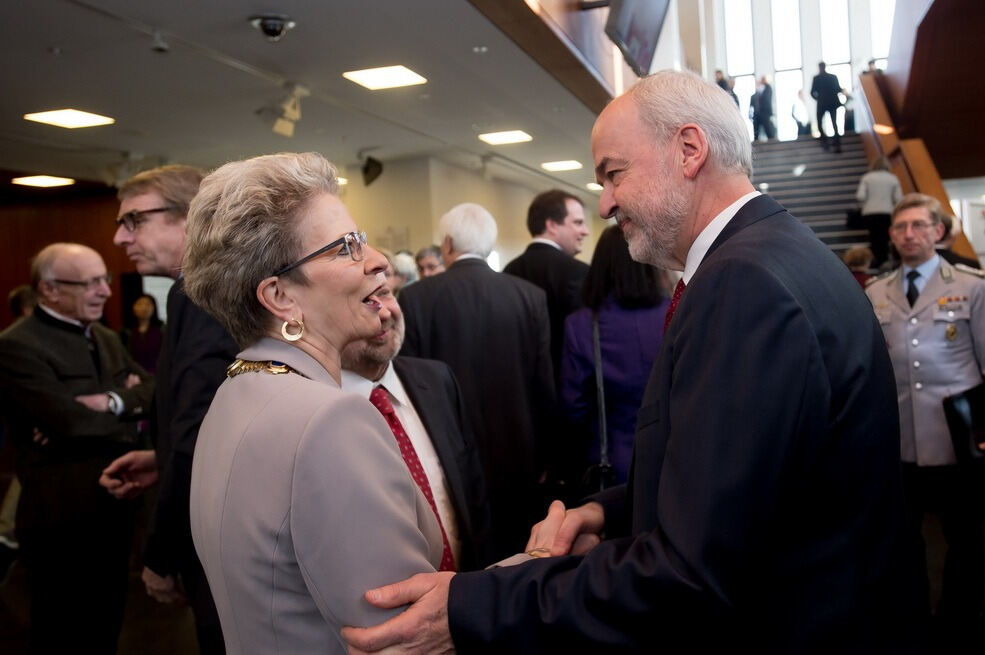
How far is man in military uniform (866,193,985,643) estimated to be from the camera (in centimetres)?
365

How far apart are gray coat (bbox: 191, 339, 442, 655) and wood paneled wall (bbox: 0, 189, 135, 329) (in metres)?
12.3

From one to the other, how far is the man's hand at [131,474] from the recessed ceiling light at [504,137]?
8.54 meters

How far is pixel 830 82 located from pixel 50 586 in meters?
13.8

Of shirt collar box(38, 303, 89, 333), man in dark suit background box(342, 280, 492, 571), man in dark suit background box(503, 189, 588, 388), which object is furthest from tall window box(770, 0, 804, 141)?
Answer: man in dark suit background box(342, 280, 492, 571)

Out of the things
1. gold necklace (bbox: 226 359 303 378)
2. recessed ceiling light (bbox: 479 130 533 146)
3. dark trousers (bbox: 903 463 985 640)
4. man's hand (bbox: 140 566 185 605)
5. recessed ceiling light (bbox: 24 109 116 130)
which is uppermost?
recessed ceiling light (bbox: 479 130 533 146)

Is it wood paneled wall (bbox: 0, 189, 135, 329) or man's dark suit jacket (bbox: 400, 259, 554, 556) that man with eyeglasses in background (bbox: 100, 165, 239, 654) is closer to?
man's dark suit jacket (bbox: 400, 259, 554, 556)

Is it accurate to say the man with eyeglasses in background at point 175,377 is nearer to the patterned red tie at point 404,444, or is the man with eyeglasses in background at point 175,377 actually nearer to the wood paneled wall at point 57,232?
the patterned red tie at point 404,444

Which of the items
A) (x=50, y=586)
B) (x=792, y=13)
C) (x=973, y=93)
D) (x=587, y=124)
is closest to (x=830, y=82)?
(x=973, y=93)

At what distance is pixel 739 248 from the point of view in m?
1.25

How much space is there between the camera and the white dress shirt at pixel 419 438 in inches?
85.3

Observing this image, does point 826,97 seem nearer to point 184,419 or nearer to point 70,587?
point 70,587

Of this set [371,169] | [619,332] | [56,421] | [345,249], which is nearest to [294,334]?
[345,249]

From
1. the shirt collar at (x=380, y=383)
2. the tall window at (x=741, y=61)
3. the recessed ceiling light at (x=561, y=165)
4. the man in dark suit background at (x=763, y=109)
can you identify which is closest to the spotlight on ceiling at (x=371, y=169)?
the recessed ceiling light at (x=561, y=165)

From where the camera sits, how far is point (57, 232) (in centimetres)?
1284
